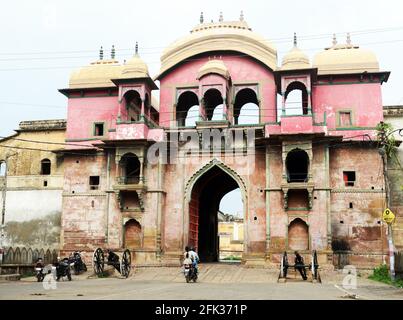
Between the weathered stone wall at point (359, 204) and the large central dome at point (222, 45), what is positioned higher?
the large central dome at point (222, 45)

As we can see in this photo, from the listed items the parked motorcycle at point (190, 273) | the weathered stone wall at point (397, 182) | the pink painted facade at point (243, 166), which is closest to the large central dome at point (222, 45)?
the pink painted facade at point (243, 166)

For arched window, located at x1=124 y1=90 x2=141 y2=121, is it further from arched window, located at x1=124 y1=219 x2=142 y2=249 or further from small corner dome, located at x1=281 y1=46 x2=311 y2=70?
small corner dome, located at x1=281 y1=46 x2=311 y2=70

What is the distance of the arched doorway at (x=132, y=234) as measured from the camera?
23547 mm

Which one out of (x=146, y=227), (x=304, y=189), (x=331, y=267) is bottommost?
(x=331, y=267)

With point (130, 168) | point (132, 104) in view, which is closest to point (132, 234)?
point (130, 168)

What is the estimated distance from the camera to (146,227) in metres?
23.2

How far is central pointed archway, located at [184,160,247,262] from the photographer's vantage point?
23641 mm

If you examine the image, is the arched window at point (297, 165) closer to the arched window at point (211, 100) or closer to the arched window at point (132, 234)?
the arched window at point (211, 100)

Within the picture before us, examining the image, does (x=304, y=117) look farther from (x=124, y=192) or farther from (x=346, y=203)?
(x=124, y=192)

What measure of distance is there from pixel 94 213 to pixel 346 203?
11.3 meters

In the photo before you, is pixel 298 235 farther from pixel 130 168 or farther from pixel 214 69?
pixel 130 168

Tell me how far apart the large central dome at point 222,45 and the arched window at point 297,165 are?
441 centimetres

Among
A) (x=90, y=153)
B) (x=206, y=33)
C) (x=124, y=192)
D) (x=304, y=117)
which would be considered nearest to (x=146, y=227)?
(x=124, y=192)

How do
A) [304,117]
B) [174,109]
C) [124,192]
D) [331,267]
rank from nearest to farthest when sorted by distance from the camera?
1. [331,267]
2. [304,117]
3. [124,192]
4. [174,109]
